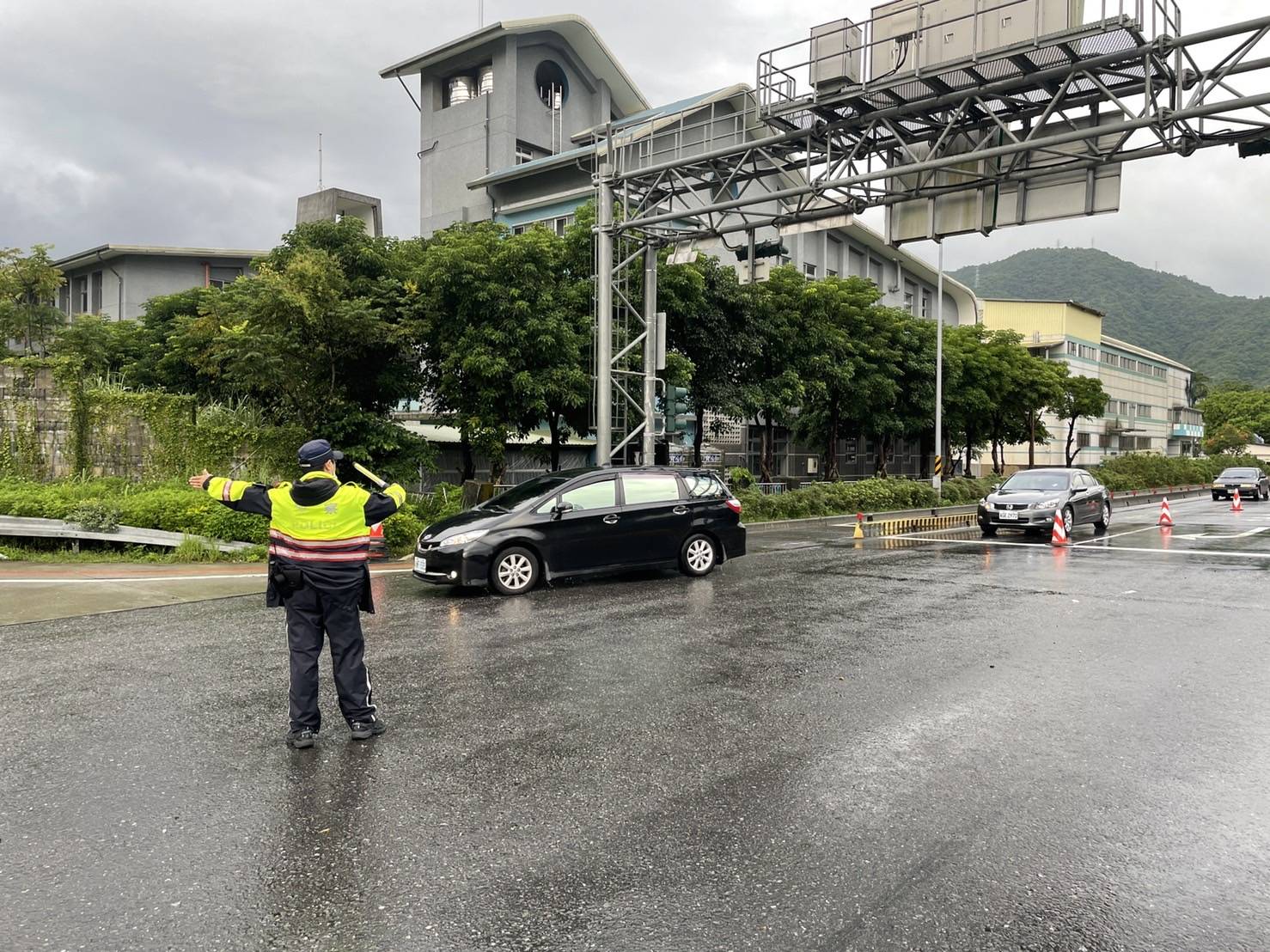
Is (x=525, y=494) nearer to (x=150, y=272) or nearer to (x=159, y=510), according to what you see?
(x=159, y=510)

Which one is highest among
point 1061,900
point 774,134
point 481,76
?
point 481,76

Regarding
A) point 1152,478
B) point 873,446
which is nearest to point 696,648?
point 873,446

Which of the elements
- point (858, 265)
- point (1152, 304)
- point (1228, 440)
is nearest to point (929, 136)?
point (858, 265)

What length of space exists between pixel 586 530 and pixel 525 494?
92 centimetres

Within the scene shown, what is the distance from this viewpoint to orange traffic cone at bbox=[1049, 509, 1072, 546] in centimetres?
1741

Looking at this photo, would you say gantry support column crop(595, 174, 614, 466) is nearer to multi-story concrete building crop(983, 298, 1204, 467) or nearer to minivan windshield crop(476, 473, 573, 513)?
minivan windshield crop(476, 473, 573, 513)

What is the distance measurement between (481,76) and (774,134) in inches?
1184

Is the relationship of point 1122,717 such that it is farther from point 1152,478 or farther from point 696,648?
point 1152,478

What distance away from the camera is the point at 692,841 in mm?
3906

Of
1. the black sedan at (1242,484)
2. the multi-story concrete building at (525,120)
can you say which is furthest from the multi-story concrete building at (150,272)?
the black sedan at (1242,484)

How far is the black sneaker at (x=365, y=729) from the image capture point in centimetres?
525

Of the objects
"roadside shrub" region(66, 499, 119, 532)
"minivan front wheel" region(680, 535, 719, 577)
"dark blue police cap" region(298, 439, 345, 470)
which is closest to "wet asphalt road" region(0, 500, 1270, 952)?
"dark blue police cap" region(298, 439, 345, 470)

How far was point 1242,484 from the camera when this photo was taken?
38.7 metres

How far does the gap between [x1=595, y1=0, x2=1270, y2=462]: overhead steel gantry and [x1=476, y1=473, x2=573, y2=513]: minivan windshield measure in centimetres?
562
